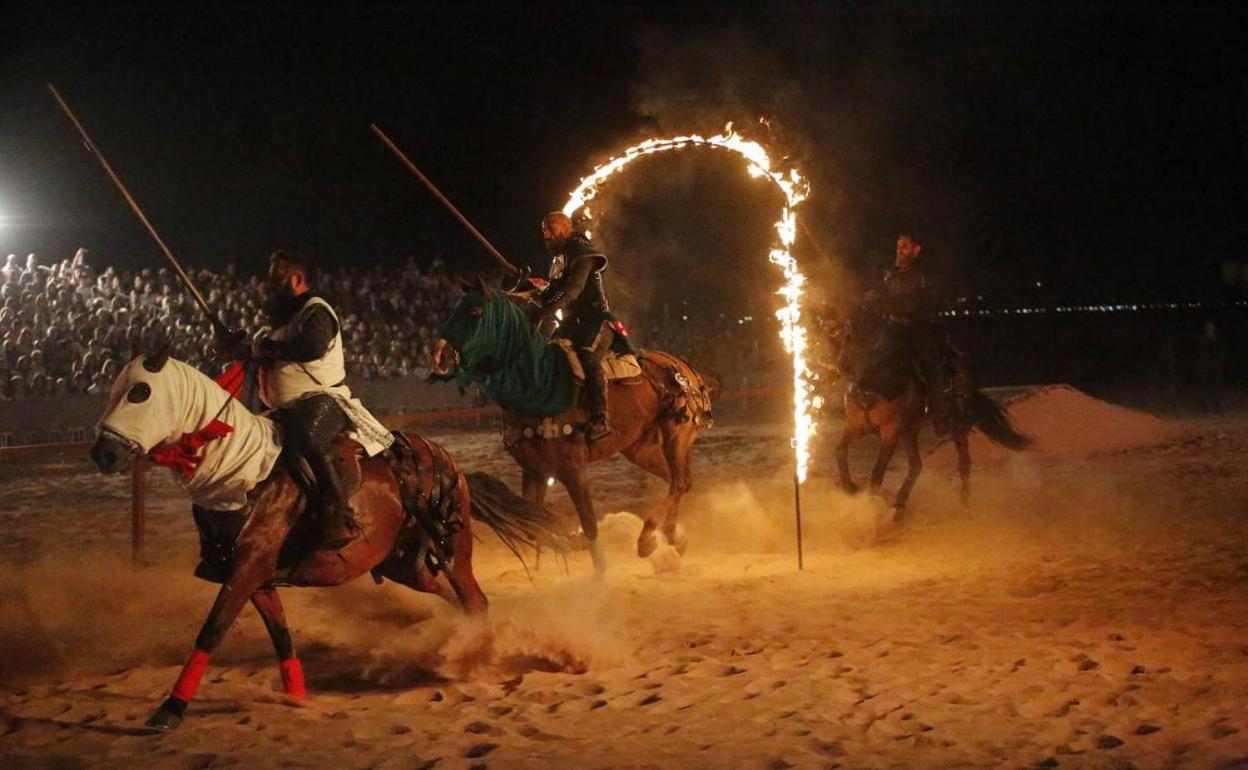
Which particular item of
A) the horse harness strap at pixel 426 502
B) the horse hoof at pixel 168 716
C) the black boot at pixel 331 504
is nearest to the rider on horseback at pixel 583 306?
the horse harness strap at pixel 426 502

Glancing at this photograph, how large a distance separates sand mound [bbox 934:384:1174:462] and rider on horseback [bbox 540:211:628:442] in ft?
30.0

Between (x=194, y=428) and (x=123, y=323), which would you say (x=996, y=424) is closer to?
(x=194, y=428)

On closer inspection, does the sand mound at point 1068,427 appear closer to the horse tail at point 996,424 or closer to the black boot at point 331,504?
the horse tail at point 996,424

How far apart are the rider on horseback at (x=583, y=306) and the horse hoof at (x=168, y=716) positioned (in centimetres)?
456

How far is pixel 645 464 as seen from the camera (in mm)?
11688

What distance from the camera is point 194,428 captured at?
6.33 m

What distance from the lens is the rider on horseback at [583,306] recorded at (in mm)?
10070

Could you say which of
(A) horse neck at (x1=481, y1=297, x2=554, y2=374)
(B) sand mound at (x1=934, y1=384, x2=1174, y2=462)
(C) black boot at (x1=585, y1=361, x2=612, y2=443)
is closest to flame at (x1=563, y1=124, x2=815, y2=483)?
(C) black boot at (x1=585, y1=361, x2=612, y2=443)

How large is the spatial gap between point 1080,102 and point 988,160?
318 cm

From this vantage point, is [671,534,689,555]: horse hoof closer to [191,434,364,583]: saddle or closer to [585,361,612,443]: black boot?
[585,361,612,443]: black boot

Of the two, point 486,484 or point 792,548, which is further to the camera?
point 792,548

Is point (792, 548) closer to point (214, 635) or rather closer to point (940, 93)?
point (214, 635)

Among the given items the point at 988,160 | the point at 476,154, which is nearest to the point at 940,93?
the point at 988,160

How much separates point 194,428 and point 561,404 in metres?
3.95
